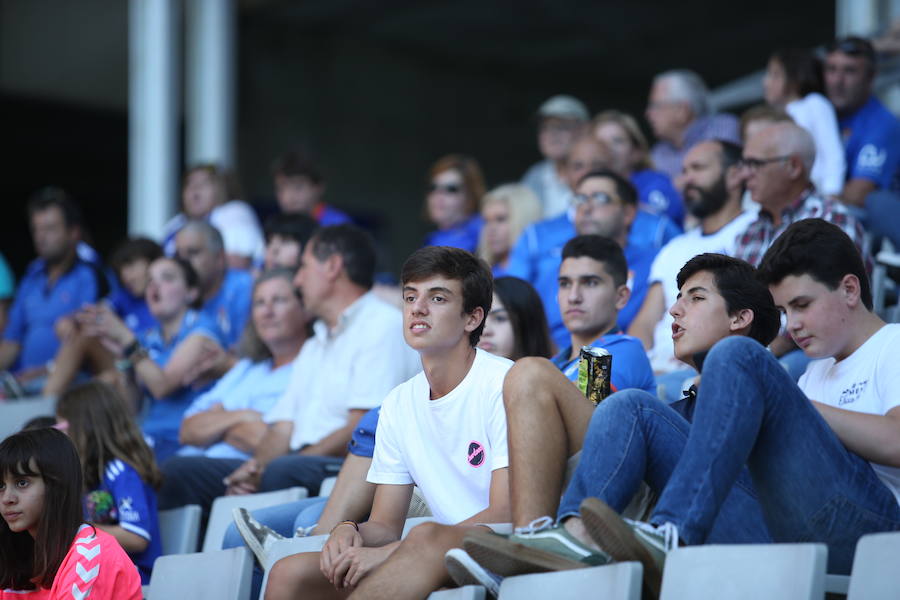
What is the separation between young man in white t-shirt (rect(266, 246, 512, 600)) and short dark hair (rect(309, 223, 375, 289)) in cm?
144

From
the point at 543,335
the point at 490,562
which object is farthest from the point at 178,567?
the point at 543,335

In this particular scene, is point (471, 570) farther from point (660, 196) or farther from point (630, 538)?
point (660, 196)

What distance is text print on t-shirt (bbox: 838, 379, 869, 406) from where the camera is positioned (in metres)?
2.68

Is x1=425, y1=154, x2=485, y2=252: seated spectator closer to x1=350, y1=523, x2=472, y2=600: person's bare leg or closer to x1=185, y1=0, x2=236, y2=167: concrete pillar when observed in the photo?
x1=185, y1=0, x2=236, y2=167: concrete pillar

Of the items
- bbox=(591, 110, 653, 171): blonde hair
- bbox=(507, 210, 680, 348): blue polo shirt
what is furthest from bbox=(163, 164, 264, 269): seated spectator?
bbox=(591, 110, 653, 171): blonde hair

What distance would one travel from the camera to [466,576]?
2.47 meters

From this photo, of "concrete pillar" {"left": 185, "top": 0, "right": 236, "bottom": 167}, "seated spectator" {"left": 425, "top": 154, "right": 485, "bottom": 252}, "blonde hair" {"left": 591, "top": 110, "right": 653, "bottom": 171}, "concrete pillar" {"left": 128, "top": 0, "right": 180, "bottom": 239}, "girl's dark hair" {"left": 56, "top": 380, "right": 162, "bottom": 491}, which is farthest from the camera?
"concrete pillar" {"left": 185, "top": 0, "right": 236, "bottom": 167}

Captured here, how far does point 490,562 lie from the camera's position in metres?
2.39

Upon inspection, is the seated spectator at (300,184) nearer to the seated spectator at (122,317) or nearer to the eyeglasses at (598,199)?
the seated spectator at (122,317)

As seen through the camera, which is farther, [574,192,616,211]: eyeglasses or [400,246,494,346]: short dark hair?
[574,192,616,211]: eyeglasses

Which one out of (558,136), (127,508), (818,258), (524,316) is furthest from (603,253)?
(558,136)

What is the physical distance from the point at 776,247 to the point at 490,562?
1122 millimetres

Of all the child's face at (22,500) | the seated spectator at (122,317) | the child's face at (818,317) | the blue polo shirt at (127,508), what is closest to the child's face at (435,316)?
the child's face at (818,317)

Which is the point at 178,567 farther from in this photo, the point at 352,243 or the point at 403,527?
the point at 352,243
